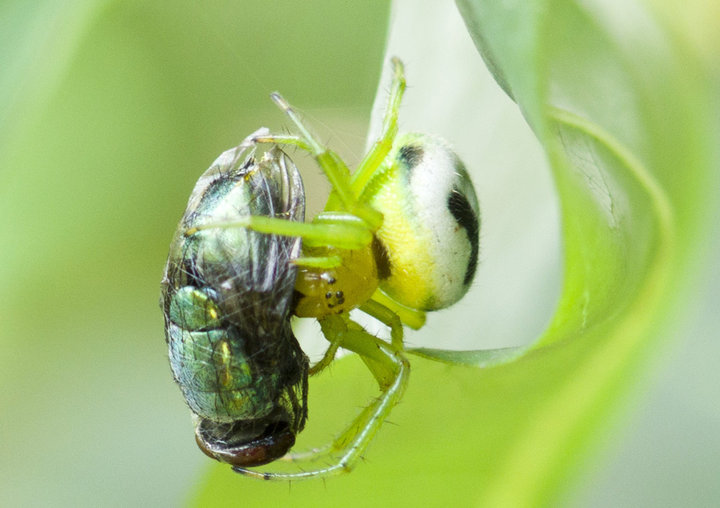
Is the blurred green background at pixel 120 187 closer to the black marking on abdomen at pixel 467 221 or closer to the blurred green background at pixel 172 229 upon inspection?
the blurred green background at pixel 172 229

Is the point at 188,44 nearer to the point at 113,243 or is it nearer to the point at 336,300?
the point at 113,243

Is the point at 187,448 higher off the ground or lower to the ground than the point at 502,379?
lower

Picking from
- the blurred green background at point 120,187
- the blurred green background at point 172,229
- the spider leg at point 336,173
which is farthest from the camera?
the blurred green background at point 120,187

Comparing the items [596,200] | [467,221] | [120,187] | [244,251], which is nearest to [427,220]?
[467,221]

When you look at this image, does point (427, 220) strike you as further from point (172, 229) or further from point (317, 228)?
point (172, 229)

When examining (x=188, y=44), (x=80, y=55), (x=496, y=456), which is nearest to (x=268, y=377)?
(x=496, y=456)

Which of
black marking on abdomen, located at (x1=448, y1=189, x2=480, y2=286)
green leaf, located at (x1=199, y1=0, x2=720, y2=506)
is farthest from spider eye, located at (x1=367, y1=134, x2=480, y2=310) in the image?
green leaf, located at (x1=199, y1=0, x2=720, y2=506)

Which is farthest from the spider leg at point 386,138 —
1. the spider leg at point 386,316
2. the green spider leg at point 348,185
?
the spider leg at point 386,316
